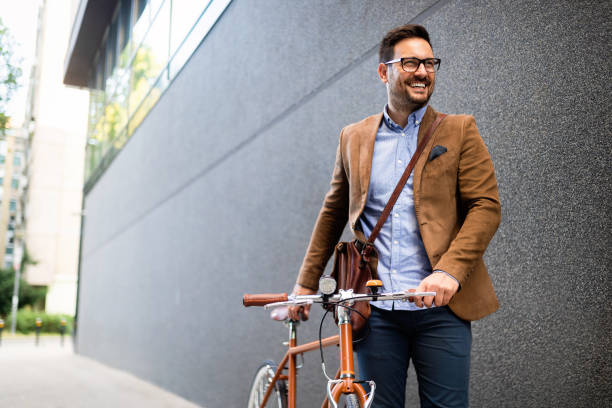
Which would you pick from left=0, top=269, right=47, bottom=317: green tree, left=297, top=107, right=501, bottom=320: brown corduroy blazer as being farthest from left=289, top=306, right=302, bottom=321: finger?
left=0, top=269, right=47, bottom=317: green tree

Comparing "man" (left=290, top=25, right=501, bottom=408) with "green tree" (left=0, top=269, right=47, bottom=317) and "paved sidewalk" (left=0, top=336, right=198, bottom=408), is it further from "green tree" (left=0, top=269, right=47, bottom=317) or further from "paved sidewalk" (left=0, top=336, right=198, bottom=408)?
"green tree" (left=0, top=269, right=47, bottom=317)

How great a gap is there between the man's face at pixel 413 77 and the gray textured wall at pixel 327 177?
755 millimetres

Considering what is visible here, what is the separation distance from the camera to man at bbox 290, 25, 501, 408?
186cm

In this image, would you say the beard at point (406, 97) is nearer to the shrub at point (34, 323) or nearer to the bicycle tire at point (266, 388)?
the bicycle tire at point (266, 388)

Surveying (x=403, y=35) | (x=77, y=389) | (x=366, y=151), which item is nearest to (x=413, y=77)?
(x=403, y=35)

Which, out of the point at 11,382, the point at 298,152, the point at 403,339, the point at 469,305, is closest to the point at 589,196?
the point at 469,305

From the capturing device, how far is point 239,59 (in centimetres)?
633

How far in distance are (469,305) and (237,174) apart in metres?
4.58

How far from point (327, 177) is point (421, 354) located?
2.52 meters

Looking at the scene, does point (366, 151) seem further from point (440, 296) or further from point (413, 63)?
point (440, 296)

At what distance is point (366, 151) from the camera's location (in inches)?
85.3

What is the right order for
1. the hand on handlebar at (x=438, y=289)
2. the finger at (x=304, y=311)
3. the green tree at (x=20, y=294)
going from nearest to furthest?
the hand on handlebar at (x=438, y=289) < the finger at (x=304, y=311) < the green tree at (x=20, y=294)

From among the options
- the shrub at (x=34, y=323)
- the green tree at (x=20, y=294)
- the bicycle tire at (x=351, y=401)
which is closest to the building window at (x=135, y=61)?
the bicycle tire at (x=351, y=401)

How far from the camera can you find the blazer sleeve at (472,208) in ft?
5.84
